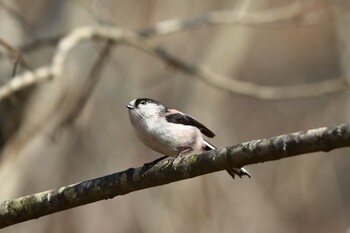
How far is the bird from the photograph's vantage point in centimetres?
414

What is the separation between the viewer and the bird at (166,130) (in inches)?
163

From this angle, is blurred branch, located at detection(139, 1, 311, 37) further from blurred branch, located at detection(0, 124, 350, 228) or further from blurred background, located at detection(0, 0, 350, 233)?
blurred branch, located at detection(0, 124, 350, 228)

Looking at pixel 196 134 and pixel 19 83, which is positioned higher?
pixel 19 83

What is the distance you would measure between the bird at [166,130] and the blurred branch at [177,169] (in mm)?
307

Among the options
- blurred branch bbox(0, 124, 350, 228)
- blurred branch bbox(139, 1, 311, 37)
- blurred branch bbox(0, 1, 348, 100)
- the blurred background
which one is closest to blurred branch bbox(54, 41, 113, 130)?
the blurred background

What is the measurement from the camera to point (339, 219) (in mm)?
9938

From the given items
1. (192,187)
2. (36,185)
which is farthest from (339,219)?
(36,185)

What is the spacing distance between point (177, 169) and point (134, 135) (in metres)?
5.77

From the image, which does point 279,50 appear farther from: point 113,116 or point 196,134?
point 196,134

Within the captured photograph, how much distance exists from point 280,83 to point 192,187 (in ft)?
16.0

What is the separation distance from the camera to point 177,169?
3.61 metres

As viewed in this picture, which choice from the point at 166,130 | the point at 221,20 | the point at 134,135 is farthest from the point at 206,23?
the point at 166,130

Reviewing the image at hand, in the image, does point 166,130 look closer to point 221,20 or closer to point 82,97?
point 82,97

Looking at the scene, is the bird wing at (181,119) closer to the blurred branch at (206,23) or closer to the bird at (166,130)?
the bird at (166,130)
